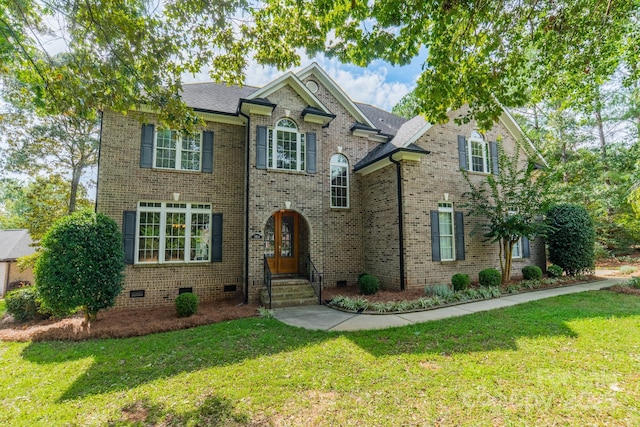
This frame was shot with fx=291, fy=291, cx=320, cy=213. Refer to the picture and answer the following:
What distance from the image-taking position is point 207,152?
33.2ft

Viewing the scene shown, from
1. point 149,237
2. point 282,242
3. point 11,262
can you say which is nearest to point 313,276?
point 282,242

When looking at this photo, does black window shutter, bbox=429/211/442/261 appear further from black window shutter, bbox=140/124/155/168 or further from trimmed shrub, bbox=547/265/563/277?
black window shutter, bbox=140/124/155/168

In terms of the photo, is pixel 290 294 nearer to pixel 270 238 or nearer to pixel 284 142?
pixel 270 238

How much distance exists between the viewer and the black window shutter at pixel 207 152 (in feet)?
33.1

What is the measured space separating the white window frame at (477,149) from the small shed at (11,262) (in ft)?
84.7

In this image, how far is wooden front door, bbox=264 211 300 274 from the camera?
11188 millimetres

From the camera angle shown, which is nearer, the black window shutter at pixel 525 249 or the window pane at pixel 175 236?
the window pane at pixel 175 236

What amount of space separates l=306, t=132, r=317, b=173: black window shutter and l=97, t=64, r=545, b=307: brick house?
0.13ft

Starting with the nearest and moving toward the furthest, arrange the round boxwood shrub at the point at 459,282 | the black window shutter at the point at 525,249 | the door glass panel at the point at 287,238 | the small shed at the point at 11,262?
the round boxwood shrub at the point at 459,282, the door glass panel at the point at 287,238, the black window shutter at the point at 525,249, the small shed at the point at 11,262

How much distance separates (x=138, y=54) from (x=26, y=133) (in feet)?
45.8

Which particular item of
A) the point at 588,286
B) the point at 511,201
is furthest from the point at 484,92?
the point at 588,286

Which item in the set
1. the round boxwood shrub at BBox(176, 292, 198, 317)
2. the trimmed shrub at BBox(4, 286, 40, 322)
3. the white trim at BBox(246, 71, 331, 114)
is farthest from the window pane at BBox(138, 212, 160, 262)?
the white trim at BBox(246, 71, 331, 114)

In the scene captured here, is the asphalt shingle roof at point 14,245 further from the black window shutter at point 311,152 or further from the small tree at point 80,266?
the black window shutter at point 311,152

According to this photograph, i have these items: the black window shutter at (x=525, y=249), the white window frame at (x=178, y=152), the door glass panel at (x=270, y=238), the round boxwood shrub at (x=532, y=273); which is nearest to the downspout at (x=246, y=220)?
the door glass panel at (x=270, y=238)
